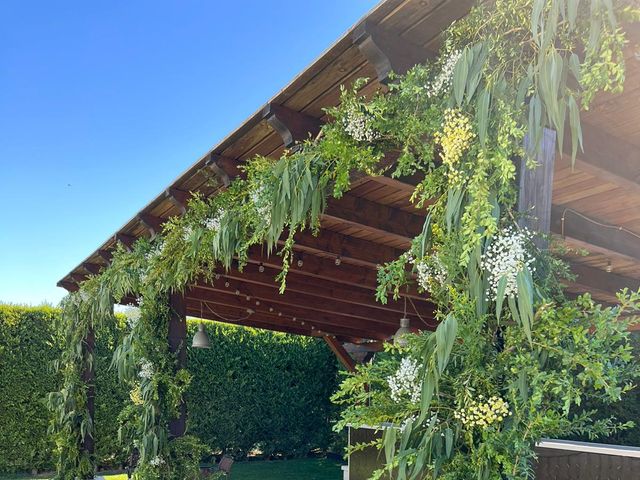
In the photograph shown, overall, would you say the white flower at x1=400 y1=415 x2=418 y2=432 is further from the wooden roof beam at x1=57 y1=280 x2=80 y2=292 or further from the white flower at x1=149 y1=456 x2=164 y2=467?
the wooden roof beam at x1=57 y1=280 x2=80 y2=292

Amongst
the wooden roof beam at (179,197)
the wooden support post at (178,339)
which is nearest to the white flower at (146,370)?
the wooden support post at (178,339)

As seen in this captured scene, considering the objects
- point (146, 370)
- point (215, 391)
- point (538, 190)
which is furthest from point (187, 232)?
point (215, 391)

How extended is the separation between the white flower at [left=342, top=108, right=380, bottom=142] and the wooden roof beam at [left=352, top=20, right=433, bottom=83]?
22 cm

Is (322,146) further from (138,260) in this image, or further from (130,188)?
(130,188)

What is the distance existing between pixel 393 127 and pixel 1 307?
25.9 ft

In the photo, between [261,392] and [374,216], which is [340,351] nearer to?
[261,392]

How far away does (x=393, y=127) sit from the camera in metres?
2.12

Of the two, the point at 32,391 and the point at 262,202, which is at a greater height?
the point at 262,202

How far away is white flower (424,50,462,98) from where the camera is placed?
5.85 feet

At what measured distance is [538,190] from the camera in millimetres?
1704

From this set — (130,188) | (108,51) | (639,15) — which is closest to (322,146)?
(639,15)

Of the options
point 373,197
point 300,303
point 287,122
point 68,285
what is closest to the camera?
point 287,122

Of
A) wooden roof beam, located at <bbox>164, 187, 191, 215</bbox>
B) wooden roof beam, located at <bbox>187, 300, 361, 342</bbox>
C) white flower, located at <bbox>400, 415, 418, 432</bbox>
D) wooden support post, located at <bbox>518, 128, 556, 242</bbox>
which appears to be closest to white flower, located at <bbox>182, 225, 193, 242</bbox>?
wooden roof beam, located at <bbox>164, 187, 191, 215</bbox>

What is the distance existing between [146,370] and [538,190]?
3415 mm
